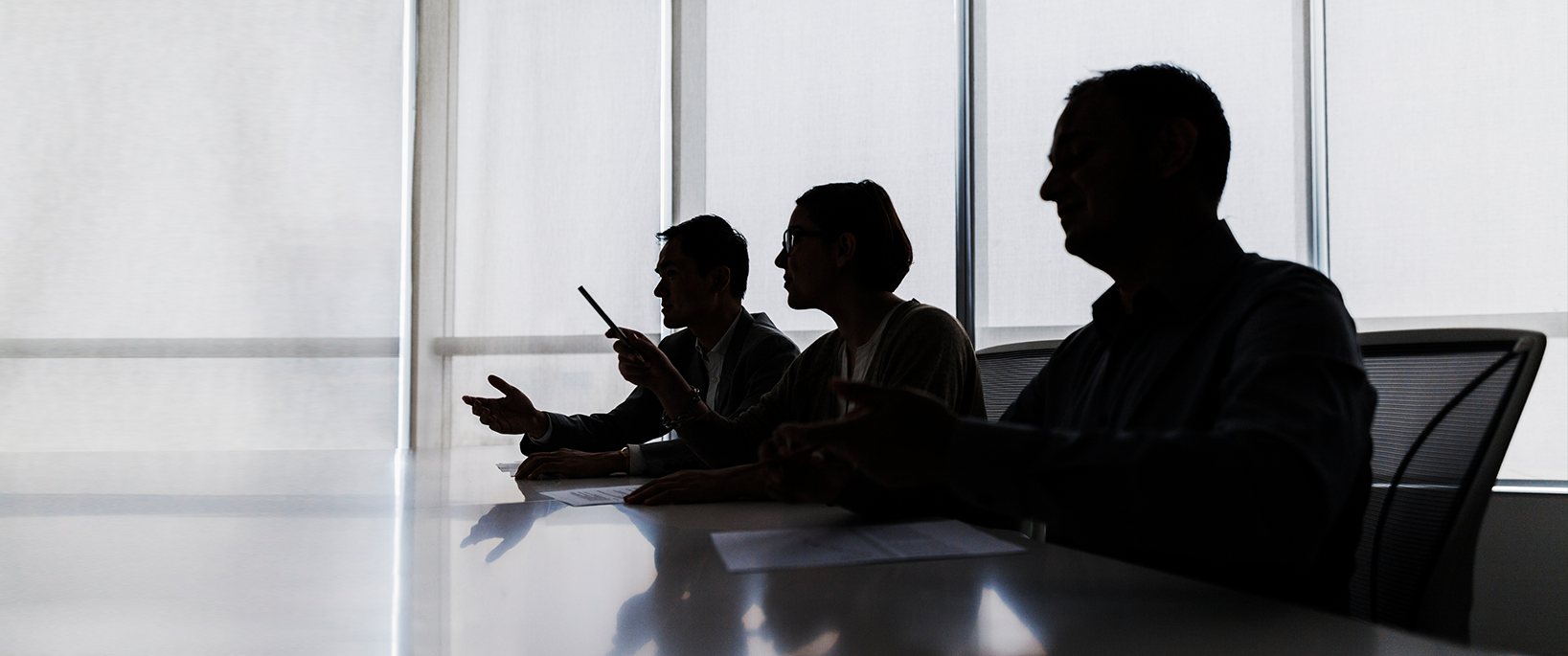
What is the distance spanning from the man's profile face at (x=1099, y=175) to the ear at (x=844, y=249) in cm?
63

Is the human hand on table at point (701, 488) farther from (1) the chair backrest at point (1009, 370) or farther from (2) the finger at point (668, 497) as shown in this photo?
(1) the chair backrest at point (1009, 370)

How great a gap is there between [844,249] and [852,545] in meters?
0.92

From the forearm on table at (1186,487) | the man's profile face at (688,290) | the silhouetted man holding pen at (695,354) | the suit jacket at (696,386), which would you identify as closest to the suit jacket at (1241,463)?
the forearm on table at (1186,487)

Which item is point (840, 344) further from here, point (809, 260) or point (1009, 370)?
point (1009, 370)

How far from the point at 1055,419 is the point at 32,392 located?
4.42 meters

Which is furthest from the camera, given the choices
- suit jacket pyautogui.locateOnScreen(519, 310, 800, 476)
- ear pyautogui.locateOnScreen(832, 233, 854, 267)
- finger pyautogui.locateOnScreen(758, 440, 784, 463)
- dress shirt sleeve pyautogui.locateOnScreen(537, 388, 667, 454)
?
dress shirt sleeve pyautogui.locateOnScreen(537, 388, 667, 454)

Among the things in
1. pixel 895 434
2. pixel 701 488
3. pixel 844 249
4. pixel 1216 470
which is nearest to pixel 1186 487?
pixel 1216 470

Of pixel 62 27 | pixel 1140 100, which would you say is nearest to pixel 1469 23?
pixel 1140 100

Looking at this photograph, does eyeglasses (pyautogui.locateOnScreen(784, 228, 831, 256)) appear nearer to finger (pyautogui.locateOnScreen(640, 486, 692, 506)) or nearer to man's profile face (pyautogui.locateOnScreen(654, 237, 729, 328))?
man's profile face (pyautogui.locateOnScreen(654, 237, 729, 328))

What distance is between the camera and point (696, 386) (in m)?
2.44

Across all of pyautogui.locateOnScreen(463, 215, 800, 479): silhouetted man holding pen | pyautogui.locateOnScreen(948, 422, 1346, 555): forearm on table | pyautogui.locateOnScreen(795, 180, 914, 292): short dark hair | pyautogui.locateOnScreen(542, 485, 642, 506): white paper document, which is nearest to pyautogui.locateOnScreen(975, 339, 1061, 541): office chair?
pyautogui.locateOnScreen(795, 180, 914, 292): short dark hair

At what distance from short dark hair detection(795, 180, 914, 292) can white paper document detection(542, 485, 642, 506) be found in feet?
1.98

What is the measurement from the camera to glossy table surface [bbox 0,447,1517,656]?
2.13 feet

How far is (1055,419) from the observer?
1296 mm
